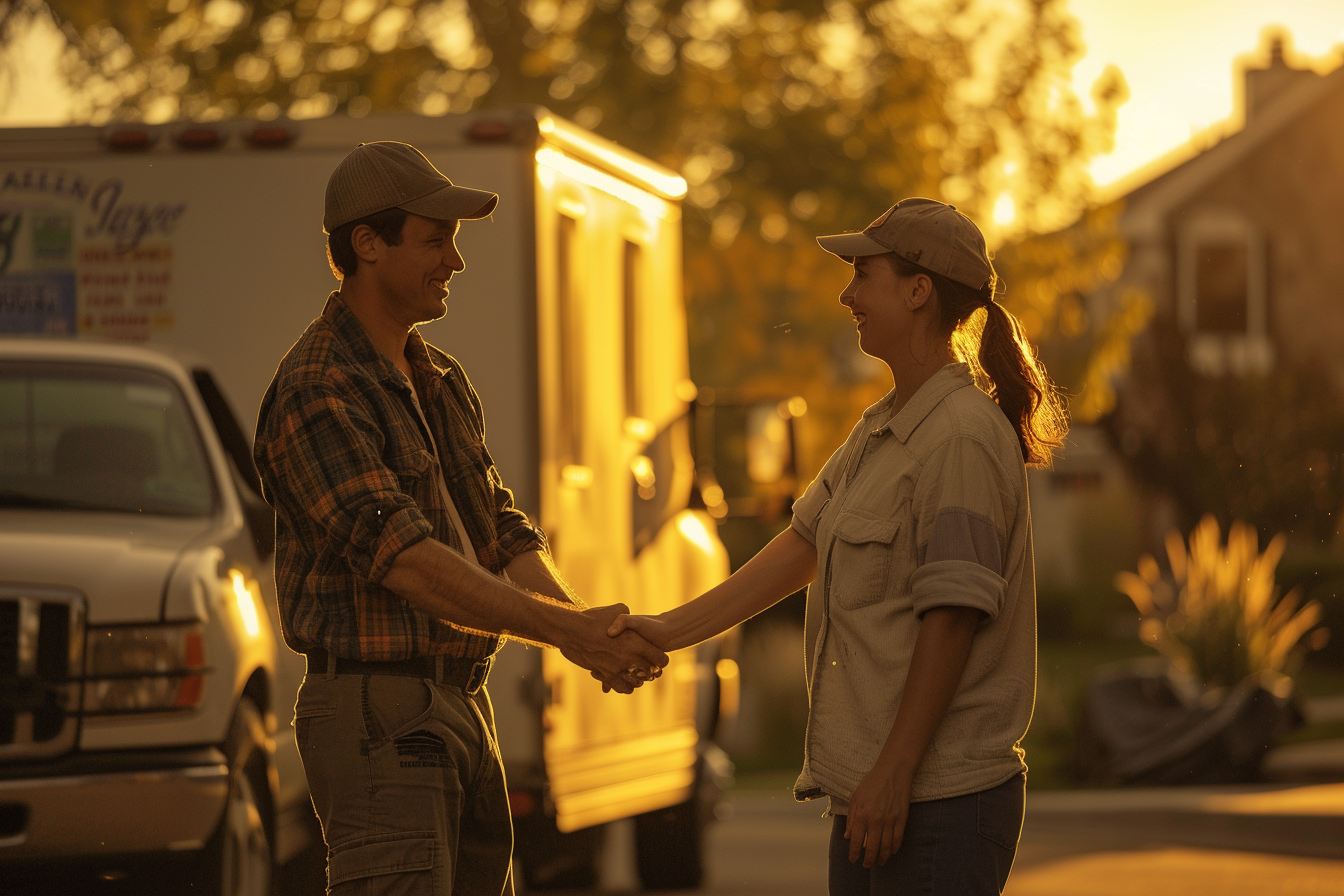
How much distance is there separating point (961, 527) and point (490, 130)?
13.2ft

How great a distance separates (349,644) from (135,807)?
2.60 meters

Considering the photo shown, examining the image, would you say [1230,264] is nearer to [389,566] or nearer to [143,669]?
[143,669]

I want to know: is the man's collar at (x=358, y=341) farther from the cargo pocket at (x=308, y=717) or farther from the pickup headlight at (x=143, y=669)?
the pickup headlight at (x=143, y=669)

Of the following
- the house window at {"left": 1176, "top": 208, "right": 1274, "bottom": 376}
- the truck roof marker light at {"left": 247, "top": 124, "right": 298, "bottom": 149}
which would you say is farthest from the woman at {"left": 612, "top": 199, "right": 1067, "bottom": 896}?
the house window at {"left": 1176, "top": 208, "right": 1274, "bottom": 376}

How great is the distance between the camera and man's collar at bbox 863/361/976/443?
406 centimetres

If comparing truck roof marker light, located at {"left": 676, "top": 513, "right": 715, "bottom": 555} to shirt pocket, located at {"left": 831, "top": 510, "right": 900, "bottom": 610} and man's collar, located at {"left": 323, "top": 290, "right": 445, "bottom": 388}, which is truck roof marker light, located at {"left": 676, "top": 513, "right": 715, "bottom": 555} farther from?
shirt pocket, located at {"left": 831, "top": 510, "right": 900, "bottom": 610}

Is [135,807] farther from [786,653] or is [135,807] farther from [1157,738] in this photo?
[786,653]

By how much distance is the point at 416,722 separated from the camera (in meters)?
4.22

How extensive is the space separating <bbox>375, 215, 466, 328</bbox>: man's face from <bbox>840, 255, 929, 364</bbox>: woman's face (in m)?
0.88

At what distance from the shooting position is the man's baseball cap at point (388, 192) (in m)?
4.43

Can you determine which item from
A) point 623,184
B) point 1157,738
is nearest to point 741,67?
point 1157,738

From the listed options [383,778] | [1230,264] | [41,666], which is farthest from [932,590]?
[1230,264]

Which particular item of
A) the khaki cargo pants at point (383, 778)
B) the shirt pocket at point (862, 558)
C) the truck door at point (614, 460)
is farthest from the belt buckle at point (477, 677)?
the truck door at point (614, 460)

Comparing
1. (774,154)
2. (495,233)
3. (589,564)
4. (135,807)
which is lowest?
(135,807)
